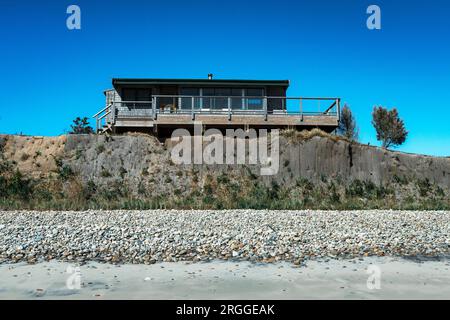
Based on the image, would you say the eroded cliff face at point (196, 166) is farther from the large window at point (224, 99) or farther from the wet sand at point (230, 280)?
the wet sand at point (230, 280)

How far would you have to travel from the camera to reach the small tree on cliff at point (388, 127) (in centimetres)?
4522

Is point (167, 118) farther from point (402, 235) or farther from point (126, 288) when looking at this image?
point (126, 288)

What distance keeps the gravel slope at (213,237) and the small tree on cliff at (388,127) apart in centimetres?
3036

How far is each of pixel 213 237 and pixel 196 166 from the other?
43.3ft

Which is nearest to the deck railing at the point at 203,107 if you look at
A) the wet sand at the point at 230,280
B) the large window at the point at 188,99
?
the large window at the point at 188,99

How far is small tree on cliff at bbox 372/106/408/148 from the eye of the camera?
45.2 metres

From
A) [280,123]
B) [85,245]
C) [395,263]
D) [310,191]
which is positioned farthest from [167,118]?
[395,263]

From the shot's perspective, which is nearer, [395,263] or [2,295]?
[2,295]

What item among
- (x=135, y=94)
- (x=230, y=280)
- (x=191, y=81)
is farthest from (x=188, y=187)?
(x=230, y=280)

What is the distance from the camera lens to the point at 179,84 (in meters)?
31.2

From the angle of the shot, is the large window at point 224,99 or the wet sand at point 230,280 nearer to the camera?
the wet sand at point 230,280

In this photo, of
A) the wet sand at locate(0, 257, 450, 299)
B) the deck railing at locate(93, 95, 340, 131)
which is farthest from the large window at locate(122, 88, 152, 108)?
the wet sand at locate(0, 257, 450, 299)
